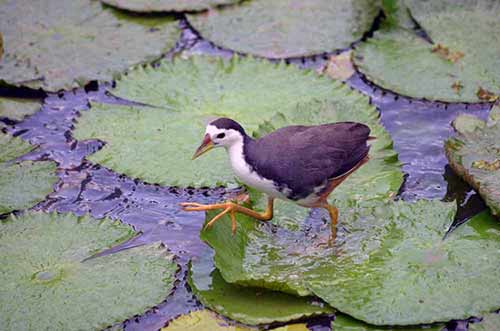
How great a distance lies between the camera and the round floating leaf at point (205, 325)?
3.94 meters

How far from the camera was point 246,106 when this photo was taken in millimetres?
5387

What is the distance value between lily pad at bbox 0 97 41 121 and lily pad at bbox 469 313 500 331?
10.5ft

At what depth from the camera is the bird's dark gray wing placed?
4.15 metres

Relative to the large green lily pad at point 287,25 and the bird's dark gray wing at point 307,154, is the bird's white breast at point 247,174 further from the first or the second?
the large green lily pad at point 287,25

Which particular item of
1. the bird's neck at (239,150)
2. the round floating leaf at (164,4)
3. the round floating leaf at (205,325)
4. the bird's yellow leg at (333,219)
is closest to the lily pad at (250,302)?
the round floating leaf at (205,325)

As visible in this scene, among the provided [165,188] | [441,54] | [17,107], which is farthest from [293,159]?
[17,107]

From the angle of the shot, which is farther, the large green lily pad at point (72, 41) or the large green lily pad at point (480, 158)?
the large green lily pad at point (72, 41)

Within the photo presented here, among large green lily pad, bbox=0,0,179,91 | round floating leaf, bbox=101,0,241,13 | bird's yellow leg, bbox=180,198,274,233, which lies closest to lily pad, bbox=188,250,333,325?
bird's yellow leg, bbox=180,198,274,233

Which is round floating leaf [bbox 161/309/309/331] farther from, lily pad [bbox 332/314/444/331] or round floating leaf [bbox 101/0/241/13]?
round floating leaf [bbox 101/0/241/13]

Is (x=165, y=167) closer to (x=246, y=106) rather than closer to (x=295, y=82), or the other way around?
(x=246, y=106)

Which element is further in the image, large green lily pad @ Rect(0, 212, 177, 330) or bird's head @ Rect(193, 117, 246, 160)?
bird's head @ Rect(193, 117, 246, 160)

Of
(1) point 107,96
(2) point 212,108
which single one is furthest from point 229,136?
(1) point 107,96

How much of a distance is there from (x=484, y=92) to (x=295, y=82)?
1.19 m

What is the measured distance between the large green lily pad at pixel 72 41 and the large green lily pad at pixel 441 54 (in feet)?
4.87
